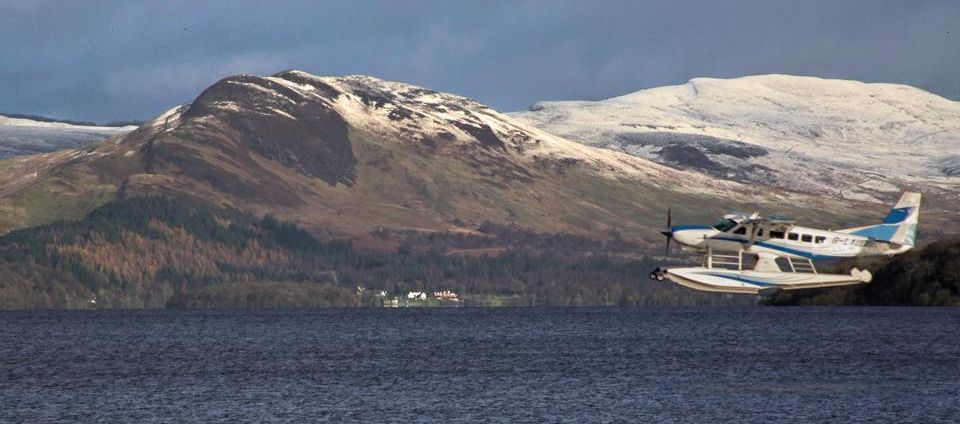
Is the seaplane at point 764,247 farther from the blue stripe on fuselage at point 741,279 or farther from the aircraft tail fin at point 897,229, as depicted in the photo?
the aircraft tail fin at point 897,229

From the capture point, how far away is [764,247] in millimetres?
183500

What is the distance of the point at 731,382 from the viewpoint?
14025 centimetres

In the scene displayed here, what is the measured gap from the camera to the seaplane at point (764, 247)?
177625 millimetres

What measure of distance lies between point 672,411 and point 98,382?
2215 inches

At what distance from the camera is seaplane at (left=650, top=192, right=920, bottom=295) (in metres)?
178

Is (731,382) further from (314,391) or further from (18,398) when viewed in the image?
(18,398)

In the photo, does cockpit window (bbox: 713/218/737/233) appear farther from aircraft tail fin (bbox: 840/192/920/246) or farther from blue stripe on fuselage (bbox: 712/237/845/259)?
aircraft tail fin (bbox: 840/192/920/246)

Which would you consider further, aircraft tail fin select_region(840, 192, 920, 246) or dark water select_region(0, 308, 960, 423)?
aircraft tail fin select_region(840, 192, 920, 246)

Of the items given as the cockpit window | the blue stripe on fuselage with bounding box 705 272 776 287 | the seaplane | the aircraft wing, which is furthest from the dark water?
the cockpit window

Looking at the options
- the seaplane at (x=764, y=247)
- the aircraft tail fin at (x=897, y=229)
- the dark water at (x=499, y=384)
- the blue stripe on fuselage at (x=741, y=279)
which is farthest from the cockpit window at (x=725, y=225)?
the aircraft tail fin at (x=897, y=229)

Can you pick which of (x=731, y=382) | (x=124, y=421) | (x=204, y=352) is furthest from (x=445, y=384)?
(x=204, y=352)

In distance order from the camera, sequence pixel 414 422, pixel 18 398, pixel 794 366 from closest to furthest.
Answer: pixel 414 422, pixel 18 398, pixel 794 366

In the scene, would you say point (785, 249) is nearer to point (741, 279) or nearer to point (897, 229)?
point (741, 279)

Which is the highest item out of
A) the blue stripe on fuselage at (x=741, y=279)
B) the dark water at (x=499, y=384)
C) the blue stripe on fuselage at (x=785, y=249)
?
the blue stripe on fuselage at (x=785, y=249)
